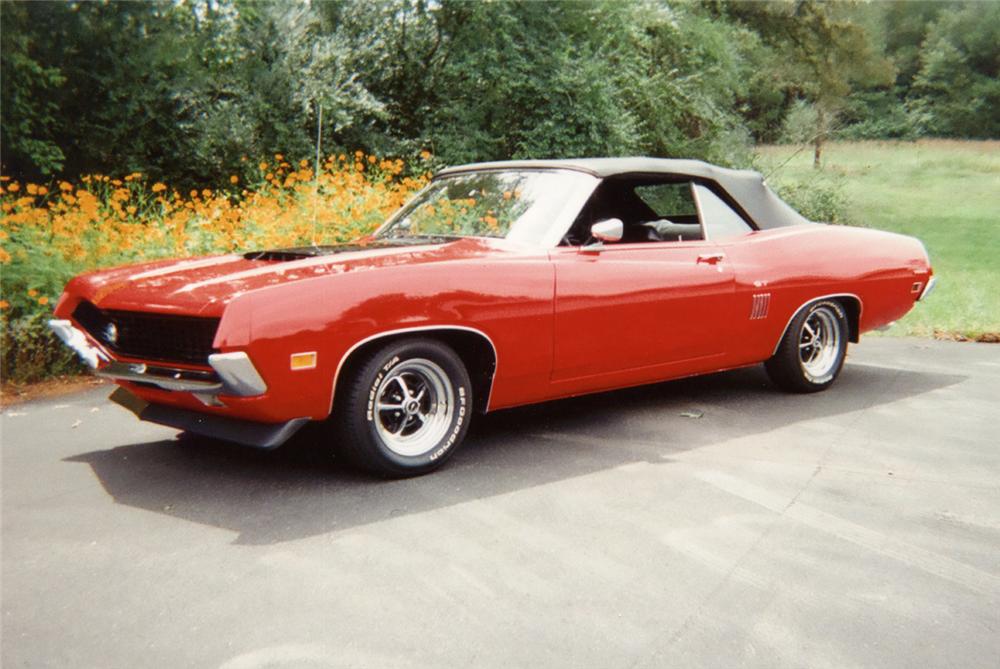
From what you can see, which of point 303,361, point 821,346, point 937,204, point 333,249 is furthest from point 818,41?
point 303,361

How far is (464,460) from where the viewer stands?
445 cm

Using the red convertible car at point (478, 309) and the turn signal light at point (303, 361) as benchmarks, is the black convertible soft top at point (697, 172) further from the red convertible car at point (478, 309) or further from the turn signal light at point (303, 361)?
the turn signal light at point (303, 361)

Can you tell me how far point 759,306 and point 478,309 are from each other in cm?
205

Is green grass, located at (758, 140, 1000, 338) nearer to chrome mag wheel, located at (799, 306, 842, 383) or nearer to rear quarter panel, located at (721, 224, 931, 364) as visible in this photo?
rear quarter panel, located at (721, 224, 931, 364)

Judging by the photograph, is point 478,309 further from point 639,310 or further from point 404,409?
point 639,310

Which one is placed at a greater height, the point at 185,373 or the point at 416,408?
the point at 185,373

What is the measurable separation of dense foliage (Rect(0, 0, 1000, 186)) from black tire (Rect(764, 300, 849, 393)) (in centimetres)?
723

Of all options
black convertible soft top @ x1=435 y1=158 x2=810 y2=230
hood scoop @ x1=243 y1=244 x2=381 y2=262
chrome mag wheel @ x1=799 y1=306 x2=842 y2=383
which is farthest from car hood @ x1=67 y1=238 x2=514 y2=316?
chrome mag wheel @ x1=799 y1=306 x2=842 y2=383

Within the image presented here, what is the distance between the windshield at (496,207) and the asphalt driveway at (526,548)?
3.62 ft

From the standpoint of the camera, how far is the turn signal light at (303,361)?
3.61m

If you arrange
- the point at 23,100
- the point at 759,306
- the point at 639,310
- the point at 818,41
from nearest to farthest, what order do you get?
the point at 639,310
the point at 759,306
the point at 23,100
the point at 818,41

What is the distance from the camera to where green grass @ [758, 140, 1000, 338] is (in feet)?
32.7

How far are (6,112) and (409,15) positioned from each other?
6530 mm

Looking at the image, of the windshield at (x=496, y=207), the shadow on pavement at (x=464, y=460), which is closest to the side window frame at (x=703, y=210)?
the windshield at (x=496, y=207)
